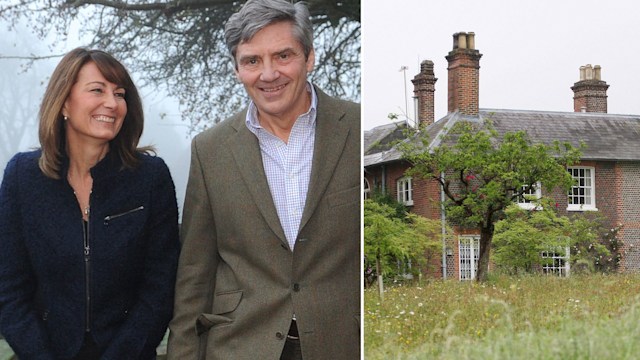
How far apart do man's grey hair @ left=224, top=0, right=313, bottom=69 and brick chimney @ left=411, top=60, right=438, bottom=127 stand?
449 mm

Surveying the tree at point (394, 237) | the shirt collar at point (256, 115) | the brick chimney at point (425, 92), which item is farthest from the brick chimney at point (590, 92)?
the shirt collar at point (256, 115)

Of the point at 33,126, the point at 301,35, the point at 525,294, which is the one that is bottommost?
the point at 525,294

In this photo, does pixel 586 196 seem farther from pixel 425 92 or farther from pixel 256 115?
pixel 256 115

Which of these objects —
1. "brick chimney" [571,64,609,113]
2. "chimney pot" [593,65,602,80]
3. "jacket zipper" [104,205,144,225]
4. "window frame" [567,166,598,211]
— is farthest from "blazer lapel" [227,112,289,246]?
"chimney pot" [593,65,602,80]

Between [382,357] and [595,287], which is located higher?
[595,287]

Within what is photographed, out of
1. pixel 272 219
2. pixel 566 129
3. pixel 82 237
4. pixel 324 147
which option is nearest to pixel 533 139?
pixel 566 129

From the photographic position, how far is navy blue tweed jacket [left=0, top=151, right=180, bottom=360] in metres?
2.28

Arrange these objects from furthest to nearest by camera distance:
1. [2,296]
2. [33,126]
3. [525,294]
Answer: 1. [33,126]
2. [525,294]
3. [2,296]

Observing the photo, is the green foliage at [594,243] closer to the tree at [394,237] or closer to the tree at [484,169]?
the tree at [484,169]

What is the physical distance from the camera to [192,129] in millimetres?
2945

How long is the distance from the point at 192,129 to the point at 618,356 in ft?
5.68

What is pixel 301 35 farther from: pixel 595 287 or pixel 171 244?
pixel 595 287

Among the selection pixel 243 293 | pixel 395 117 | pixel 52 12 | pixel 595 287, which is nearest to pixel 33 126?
pixel 52 12

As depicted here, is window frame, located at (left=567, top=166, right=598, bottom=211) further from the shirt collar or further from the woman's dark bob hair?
the woman's dark bob hair
